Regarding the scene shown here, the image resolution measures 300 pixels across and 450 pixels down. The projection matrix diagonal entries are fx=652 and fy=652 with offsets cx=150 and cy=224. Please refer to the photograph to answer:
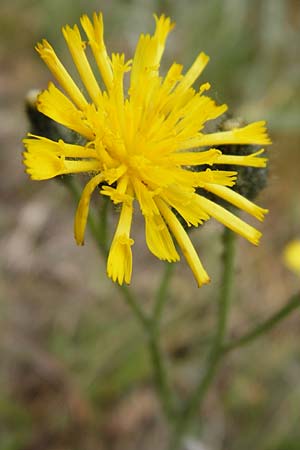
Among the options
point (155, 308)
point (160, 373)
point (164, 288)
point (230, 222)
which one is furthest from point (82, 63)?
point (160, 373)

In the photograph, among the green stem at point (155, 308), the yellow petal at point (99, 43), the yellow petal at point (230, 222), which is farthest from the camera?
the green stem at point (155, 308)

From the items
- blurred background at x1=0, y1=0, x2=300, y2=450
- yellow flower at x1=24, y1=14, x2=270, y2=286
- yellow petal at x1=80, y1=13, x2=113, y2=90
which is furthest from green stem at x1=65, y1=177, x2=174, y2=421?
blurred background at x1=0, y1=0, x2=300, y2=450

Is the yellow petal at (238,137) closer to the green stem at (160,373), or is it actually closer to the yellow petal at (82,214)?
the yellow petal at (82,214)

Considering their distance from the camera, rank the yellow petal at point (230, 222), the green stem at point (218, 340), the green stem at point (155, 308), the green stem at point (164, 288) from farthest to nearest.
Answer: the green stem at point (164, 288) < the green stem at point (218, 340) < the green stem at point (155, 308) < the yellow petal at point (230, 222)

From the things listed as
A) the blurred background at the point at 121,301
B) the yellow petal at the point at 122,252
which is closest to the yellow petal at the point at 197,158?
the yellow petal at the point at 122,252

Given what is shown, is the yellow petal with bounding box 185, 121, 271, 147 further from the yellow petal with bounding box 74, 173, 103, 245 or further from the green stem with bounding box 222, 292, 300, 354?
the green stem with bounding box 222, 292, 300, 354

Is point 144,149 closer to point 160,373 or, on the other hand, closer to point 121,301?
point 160,373

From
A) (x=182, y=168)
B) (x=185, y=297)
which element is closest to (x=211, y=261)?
(x=185, y=297)
